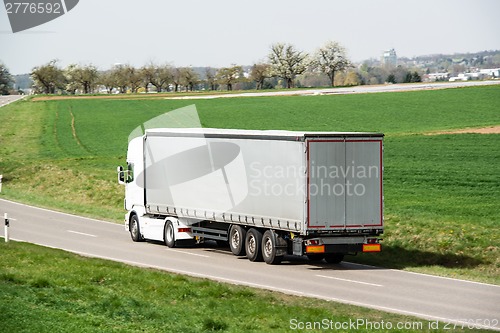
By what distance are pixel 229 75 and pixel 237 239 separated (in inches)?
5995

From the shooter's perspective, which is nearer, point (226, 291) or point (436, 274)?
point (226, 291)

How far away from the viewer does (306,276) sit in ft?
81.6

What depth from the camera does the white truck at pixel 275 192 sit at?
1022 inches

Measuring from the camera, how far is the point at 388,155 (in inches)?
1989

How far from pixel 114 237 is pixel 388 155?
2035 centimetres

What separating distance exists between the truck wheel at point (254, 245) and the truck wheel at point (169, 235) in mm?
4300

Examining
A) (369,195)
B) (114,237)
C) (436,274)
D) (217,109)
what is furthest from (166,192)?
(217,109)

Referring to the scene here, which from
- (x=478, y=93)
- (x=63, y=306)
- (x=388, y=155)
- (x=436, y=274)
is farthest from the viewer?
(x=478, y=93)

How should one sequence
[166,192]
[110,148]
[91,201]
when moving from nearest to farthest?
1. [166,192]
2. [91,201]
3. [110,148]

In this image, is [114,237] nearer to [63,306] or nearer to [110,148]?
[63,306]

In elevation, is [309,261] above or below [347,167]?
below

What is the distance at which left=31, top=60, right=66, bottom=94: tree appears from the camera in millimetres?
178788

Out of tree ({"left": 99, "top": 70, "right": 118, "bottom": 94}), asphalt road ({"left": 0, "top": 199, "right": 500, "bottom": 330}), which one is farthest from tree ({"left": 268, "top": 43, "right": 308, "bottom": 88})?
asphalt road ({"left": 0, "top": 199, "right": 500, "bottom": 330})

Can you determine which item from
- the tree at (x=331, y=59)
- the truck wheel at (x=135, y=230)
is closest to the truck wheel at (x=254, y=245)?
the truck wheel at (x=135, y=230)
